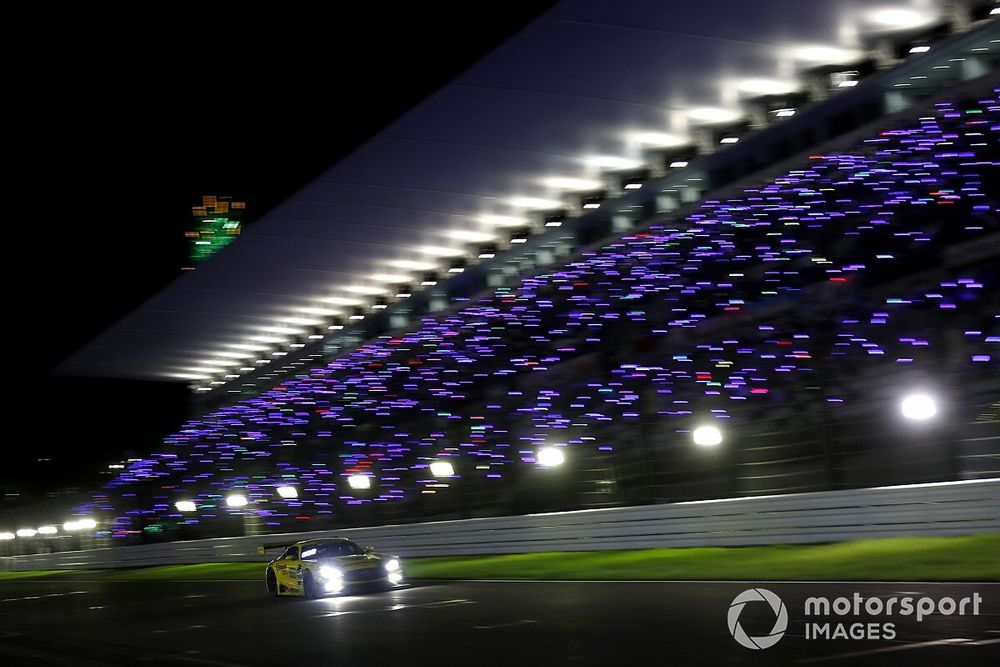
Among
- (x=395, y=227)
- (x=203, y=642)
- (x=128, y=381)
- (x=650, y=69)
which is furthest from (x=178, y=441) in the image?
(x=203, y=642)

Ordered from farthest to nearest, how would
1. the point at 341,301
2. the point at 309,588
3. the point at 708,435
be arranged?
the point at 341,301 → the point at 708,435 → the point at 309,588

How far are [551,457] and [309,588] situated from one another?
27.1 ft

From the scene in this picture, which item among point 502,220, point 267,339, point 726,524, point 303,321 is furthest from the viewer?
point 267,339

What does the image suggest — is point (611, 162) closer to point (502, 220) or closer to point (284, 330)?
point (502, 220)

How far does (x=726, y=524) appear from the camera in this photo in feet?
66.6

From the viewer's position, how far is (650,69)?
65.7 feet

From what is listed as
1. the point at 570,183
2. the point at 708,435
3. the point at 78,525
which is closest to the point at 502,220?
the point at 570,183

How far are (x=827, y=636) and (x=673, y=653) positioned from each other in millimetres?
1350

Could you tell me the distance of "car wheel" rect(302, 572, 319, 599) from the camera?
1869cm

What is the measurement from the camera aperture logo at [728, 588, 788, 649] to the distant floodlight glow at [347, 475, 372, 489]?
20.5m

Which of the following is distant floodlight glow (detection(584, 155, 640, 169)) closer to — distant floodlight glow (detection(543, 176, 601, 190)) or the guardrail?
distant floodlight glow (detection(543, 176, 601, 190))

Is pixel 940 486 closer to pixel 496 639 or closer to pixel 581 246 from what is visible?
pixel 496 639

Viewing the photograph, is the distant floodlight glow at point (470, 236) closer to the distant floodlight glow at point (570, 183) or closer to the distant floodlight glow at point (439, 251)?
the distant floodlight glow at point (439, 251)

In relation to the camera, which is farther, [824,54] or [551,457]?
[551,457]
